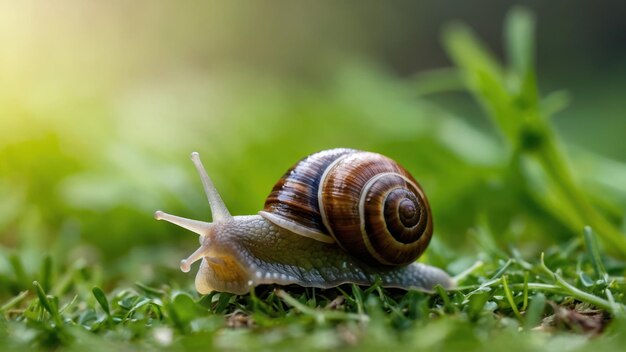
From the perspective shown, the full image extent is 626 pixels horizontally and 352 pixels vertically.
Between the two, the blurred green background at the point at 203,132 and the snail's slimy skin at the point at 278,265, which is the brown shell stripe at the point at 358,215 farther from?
the blurred green background at the point at 203,132

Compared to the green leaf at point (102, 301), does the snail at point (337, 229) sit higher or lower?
higher

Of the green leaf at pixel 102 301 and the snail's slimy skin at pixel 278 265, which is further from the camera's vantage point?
the snail's slimy skin at pixel 278 265

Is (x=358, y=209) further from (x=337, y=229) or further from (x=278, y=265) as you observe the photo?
(x=278, y=265)

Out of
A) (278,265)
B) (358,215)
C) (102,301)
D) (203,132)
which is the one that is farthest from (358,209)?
(203,132)

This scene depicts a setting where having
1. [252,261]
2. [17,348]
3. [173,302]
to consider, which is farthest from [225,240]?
[17,348]

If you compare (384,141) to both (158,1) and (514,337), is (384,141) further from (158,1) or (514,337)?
(158,1)

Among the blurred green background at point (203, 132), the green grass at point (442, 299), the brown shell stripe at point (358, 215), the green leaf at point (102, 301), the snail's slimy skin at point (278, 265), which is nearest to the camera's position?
the green grass at point (442, 299)

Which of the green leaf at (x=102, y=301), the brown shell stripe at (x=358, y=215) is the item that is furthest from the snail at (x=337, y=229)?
the green leaf at (x=102, y=301)
